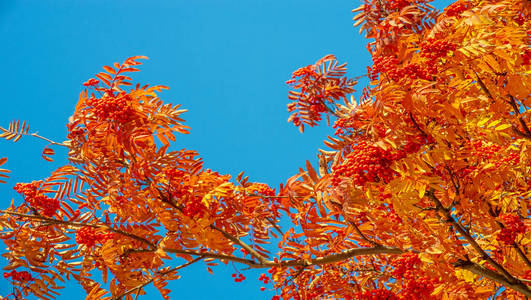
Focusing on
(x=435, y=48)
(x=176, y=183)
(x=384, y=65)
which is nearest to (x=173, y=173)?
(x=176, y=183)

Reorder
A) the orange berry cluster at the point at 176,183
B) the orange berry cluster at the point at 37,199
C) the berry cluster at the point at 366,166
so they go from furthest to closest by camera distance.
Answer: the orange berry cluster at the point at 37,199 → the orange berry cluster at the point at 176,183 → the berry cluster at the point at 366,166

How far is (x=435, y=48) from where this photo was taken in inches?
72.2

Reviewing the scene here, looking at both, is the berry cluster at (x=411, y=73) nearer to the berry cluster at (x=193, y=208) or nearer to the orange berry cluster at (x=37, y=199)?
the berry cluster at (x=193, y=208)

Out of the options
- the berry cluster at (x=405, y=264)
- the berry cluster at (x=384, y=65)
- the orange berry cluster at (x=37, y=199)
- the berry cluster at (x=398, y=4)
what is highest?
the berry cluster at (x=398, y=4)

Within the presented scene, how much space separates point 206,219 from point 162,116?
17.3 inches

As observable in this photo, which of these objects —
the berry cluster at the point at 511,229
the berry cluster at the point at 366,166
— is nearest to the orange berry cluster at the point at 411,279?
the berry cluster at the point at 511,229

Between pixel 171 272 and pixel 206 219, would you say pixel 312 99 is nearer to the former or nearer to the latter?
pixel 206 219

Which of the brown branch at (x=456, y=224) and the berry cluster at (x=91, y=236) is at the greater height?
the berry cluster at (x=91, y=236)

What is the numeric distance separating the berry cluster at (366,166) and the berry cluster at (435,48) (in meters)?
0.48

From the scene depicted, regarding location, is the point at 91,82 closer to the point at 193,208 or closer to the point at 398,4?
the point at 193,208

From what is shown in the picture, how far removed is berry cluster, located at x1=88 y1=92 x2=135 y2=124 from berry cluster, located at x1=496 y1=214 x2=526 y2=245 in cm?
156

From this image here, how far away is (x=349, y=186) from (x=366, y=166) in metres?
0.08

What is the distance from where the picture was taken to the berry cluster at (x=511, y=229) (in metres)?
2.06

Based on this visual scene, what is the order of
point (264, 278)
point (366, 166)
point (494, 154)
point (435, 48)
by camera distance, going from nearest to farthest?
point (366, 166) → point (435, 48) → point (494, 154) → point (264, 278)
